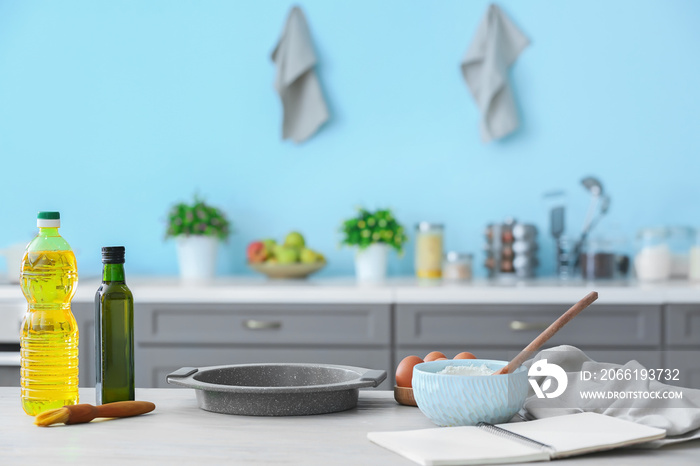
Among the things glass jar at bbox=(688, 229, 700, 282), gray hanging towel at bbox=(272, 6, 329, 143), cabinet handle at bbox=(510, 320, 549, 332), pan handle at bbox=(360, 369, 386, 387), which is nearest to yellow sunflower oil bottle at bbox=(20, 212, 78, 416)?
Answer: pan handle at bbox=(360, 369, 386, 387)

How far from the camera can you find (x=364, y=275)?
324 centimetres

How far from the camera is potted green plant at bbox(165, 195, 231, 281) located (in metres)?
3.28

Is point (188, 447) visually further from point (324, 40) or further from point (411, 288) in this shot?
point (324, 40)

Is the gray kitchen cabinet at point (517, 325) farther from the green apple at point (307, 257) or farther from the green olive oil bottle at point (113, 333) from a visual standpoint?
the green olive oil bottle at point (113, 333)

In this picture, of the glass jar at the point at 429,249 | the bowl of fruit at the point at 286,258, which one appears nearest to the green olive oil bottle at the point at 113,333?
the bowl of fruit at the point at 286,258

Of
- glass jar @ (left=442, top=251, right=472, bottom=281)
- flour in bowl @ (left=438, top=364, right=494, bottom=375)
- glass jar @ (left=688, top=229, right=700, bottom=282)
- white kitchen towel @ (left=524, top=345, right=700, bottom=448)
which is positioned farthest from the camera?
glass jar @ (left=442, top=251, right=472, bottom=281)

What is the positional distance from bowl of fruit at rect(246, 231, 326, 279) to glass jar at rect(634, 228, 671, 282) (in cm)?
124

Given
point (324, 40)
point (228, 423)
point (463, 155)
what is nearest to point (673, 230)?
point (463, 155)

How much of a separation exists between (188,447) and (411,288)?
1871mm

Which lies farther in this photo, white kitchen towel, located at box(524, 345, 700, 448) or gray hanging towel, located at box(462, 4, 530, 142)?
gray hanging towel, located at box(462, 4, 530, 142)

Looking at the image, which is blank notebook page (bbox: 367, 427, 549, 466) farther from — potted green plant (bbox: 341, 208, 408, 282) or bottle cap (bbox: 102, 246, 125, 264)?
potted green plant (bbox: 341, 208, 408, 282)

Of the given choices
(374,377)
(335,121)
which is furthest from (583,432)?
(335,121)

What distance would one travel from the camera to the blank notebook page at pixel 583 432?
3.30 ft

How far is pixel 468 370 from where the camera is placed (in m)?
1.22
